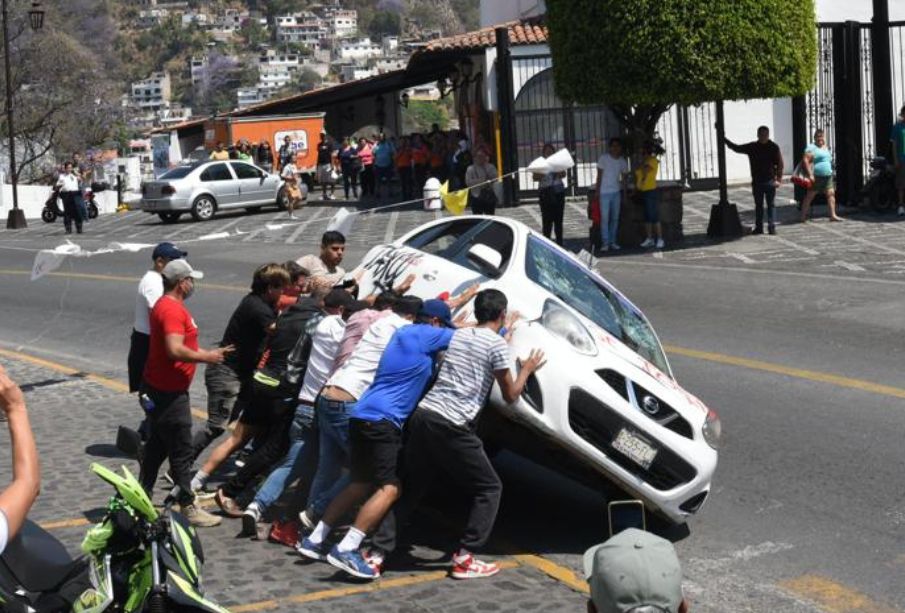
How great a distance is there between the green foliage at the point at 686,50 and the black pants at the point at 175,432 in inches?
553

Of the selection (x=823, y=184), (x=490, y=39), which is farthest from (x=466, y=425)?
(x=490, y=39)

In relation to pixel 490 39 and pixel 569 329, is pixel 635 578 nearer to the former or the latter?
pixel 569 329

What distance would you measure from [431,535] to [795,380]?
4724 millimetres

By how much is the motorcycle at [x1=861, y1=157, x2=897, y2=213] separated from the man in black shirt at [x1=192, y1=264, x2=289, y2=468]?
17.0 metres

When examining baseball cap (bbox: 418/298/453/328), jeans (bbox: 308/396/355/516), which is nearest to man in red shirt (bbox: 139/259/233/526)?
jeans (bbox: 308/396/355/516)

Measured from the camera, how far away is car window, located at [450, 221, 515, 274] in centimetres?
1046

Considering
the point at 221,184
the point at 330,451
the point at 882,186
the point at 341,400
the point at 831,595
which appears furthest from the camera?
the point at 221,184

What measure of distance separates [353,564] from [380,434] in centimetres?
76

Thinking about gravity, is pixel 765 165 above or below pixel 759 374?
above

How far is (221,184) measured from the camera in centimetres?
3731

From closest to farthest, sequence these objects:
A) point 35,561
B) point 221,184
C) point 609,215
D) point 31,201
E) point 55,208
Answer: point 35,561, point 609,215, point 221,184, point 55,208, point 31,201

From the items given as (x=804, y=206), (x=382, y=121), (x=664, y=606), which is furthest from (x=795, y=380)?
(x=382, y=121)

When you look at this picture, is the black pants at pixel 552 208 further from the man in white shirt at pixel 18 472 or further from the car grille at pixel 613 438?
the man in white shirt at pixel 18 472

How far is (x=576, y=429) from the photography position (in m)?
8.93
